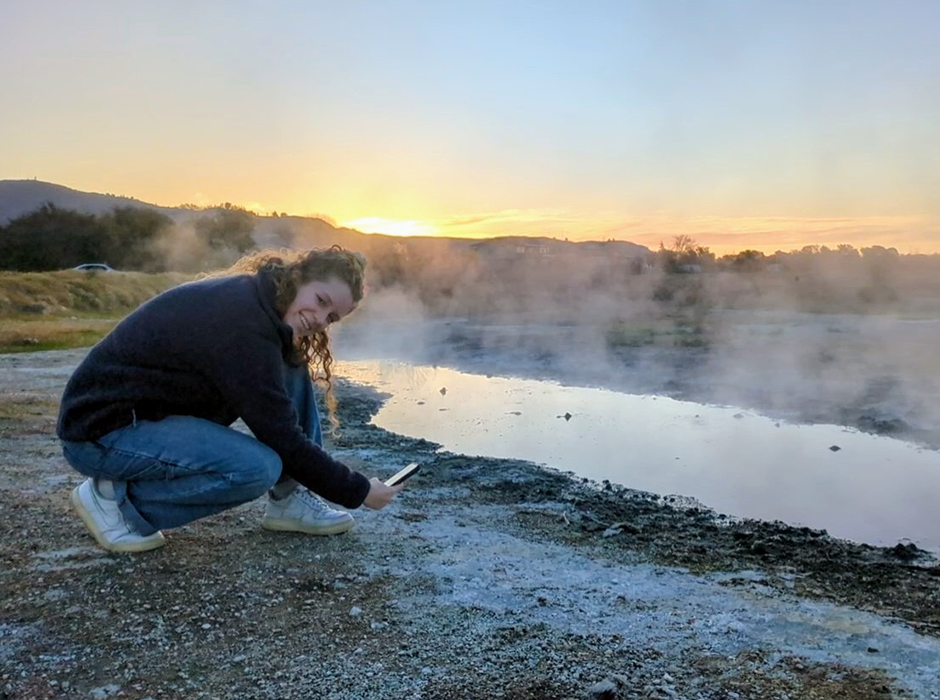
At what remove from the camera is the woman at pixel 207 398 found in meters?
2.50

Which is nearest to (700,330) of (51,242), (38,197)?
(51,242)

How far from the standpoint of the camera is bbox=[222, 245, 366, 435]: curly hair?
2.59 metres

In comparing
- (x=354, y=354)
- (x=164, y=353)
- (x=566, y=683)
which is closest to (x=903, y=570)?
(x=566, y=683)

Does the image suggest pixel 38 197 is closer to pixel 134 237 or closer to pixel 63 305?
pixel 134 237

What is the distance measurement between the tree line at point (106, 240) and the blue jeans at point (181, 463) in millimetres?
30077

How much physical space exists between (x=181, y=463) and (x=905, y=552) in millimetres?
3002

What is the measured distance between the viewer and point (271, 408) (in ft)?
8.34

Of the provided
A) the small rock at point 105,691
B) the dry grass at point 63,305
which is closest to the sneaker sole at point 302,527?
the small rock at point 105,691

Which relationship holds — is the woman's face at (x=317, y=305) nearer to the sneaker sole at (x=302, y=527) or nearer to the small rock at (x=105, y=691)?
the sneaker sole at (x=302, y=527)

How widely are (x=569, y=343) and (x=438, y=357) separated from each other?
2092 millimetres

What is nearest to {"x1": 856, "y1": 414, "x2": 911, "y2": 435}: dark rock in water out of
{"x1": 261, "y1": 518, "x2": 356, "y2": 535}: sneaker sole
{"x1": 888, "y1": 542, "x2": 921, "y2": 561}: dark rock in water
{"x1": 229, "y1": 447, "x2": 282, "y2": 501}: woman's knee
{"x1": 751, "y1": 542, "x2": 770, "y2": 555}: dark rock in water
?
{"x1": 888, "y1": 542, "x2": 921, "y2": 561}: dark rock in water

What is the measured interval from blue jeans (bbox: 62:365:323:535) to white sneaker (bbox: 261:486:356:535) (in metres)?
0.40

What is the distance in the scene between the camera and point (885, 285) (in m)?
14.9

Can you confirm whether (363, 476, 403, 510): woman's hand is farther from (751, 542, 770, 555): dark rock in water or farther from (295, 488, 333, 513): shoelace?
(751, 542, 770, 555): dark rock in water
